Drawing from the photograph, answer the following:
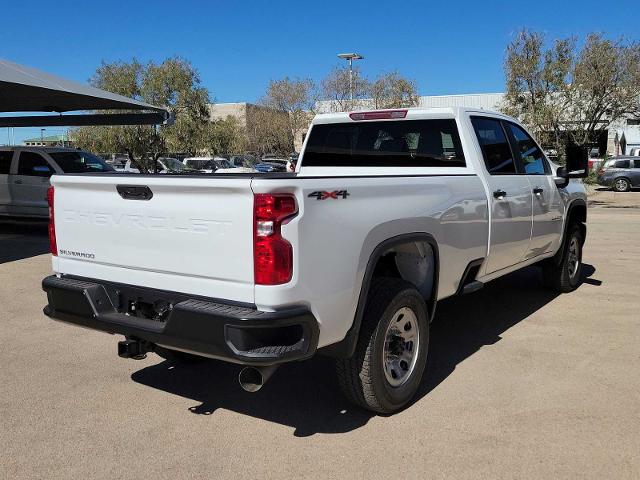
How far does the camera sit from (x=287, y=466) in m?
3.30

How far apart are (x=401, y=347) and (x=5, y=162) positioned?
38.6 feet

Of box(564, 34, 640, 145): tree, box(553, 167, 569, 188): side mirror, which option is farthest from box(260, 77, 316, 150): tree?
box(553, 167, 569, 188): side mirror

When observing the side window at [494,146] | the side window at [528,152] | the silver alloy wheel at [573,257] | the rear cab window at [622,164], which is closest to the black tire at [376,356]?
the side window at [494,146]

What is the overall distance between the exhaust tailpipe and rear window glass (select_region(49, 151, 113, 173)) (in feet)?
34.6

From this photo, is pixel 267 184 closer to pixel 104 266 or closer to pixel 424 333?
pixel 104 266

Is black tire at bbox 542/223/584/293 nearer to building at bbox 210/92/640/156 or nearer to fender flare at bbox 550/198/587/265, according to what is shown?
fender flare at bbox 550/198/587/265

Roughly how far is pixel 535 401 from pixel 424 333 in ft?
2.86

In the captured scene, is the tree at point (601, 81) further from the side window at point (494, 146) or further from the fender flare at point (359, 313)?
the fender flare at point (359, 313)

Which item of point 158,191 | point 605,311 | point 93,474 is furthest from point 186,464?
point 605,311

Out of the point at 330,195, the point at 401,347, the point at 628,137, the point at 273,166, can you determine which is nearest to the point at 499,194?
the point at 401,347

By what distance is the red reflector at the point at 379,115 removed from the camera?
5234mm

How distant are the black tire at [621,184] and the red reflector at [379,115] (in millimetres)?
26276

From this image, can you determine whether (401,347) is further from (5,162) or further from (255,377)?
(5,162)

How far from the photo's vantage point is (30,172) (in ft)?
41.8
